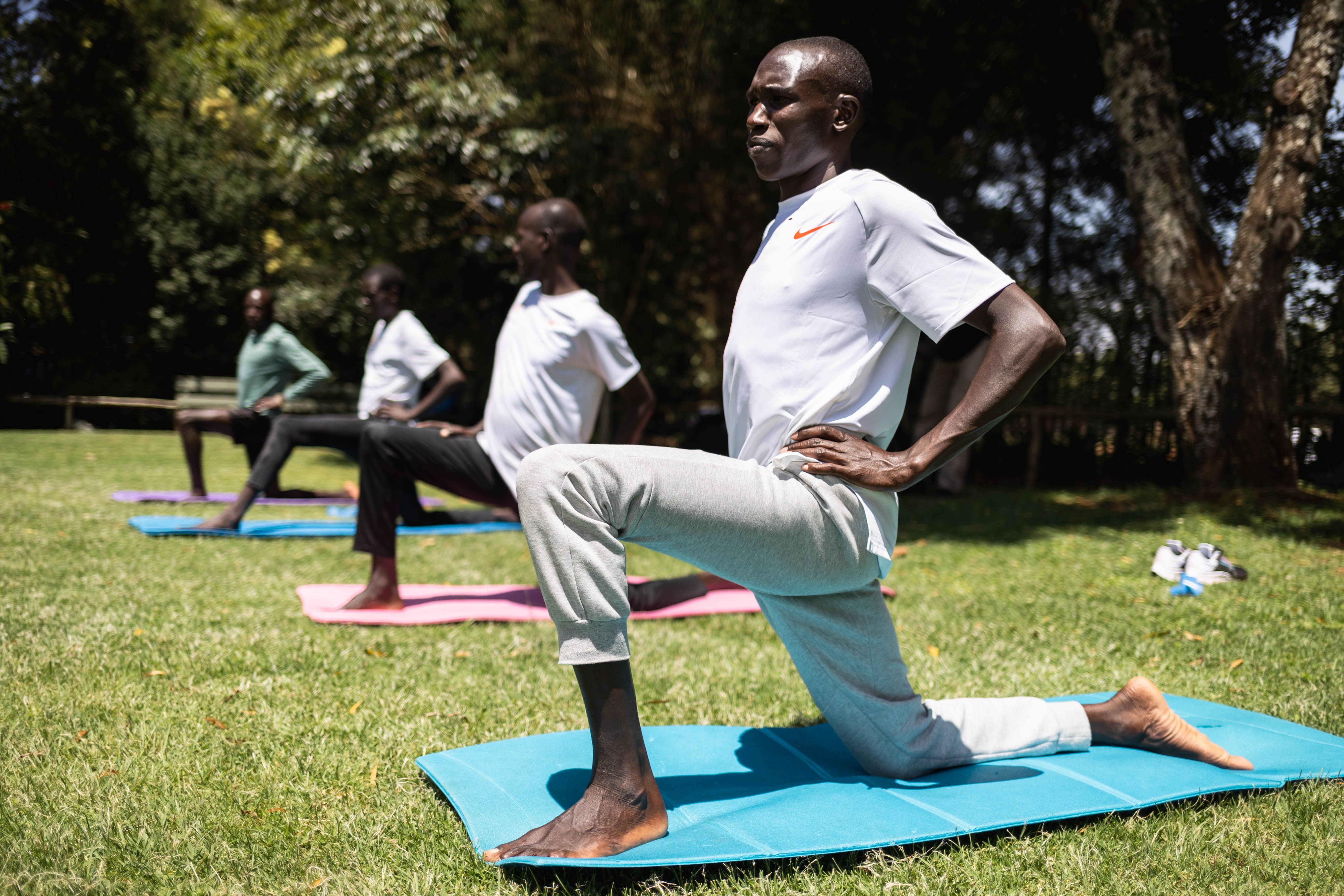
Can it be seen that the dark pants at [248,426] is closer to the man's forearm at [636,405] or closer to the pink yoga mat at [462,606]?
the pink yoga mat at [462,606]

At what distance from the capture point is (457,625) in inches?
192

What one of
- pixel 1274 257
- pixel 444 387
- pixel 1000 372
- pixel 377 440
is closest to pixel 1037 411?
pixel 1274 257

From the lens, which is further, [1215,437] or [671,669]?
[1215,437]

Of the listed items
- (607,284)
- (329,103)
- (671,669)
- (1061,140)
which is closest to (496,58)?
(329,103)

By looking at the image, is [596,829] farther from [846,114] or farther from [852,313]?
[846,114]

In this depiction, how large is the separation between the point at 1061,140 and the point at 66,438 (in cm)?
1678

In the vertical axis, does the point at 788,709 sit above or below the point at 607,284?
below

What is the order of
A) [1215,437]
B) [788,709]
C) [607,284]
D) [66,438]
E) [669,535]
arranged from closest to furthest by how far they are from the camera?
[669,535] → [788,709] → [1215,437] → [607,284] → [66,438]

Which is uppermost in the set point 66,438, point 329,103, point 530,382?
point 329,103

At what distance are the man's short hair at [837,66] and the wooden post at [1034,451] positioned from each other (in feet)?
34.0

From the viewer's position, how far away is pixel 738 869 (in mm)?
2229

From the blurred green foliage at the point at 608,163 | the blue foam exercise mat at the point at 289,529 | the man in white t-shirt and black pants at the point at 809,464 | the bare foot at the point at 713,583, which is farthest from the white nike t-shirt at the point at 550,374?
the blurred green foliage at the point at 608,163

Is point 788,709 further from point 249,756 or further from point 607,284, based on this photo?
point 607,284

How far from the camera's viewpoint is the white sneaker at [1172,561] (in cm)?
624
